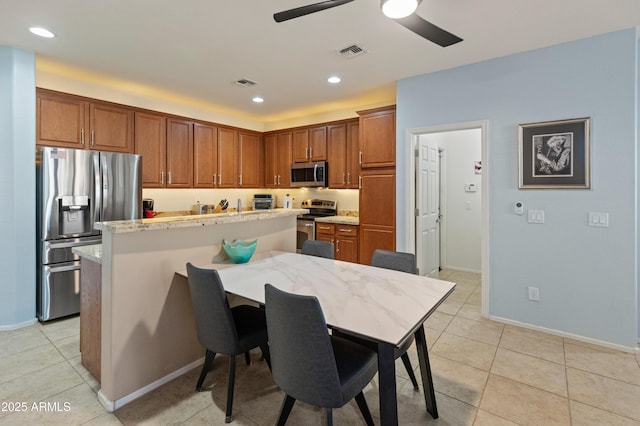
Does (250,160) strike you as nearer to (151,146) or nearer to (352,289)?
(151,146)

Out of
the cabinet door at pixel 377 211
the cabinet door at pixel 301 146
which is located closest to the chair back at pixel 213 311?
the cabinet door at pixel 377 211

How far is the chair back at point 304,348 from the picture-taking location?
131 centimetres

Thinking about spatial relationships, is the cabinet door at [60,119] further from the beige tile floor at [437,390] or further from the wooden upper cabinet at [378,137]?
the wooden upper cabinet at [378,137]

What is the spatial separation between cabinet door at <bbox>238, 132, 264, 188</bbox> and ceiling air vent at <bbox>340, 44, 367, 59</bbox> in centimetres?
308

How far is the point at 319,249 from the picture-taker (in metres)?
2.84

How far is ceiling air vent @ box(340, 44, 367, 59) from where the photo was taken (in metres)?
2.99

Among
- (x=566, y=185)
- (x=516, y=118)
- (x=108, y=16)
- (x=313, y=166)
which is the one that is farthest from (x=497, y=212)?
(x=108, y=16)

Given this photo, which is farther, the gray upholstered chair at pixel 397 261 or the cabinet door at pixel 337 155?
the cabinet door at pixel 337 155

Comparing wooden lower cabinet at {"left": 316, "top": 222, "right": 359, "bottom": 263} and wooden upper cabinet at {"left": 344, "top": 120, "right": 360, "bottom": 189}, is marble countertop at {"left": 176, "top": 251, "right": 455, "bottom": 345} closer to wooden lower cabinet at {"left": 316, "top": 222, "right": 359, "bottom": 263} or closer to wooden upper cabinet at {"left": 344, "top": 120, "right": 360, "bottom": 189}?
wooden lower cabinet at {"left": 316, "top": 222, "right": 359, "bottom": 263}

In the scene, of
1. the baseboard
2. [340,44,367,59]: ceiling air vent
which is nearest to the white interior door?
the baseboard

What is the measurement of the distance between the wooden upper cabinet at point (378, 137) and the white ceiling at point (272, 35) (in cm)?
44

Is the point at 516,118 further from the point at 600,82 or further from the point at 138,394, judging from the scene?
the point at 138,394

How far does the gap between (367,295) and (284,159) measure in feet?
14.6

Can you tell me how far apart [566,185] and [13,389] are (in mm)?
4648
